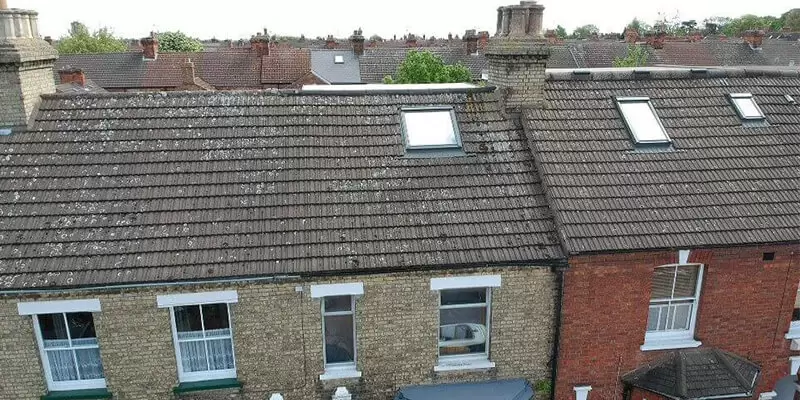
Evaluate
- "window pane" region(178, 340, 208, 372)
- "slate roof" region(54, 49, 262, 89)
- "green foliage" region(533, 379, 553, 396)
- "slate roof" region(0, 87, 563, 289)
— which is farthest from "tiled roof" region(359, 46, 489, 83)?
"window pane" region(178, 340, 208, 372)

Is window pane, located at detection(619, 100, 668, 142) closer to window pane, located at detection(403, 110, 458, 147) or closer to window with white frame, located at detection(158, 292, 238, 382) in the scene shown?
window pane, located at detection(403, 110, 458, 147)

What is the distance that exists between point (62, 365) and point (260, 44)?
106 feet

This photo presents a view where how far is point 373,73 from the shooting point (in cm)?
3653

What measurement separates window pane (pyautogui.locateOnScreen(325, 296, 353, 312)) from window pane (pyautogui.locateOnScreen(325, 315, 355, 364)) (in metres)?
0.14

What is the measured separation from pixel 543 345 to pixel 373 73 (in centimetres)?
3020

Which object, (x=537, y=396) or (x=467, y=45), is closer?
(x=537, y=396)

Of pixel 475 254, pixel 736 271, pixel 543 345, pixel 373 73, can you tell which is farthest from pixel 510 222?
pixel 373 73

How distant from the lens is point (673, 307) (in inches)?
355

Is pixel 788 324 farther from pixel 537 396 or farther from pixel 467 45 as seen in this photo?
pixel 467 45

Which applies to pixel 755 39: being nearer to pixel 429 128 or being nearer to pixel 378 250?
pixel 429 128

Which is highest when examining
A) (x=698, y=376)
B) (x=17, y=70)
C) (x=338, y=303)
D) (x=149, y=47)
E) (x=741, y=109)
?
(x=149, y=47)

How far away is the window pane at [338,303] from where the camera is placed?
835cm

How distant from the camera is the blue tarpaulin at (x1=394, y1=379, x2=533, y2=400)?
8.33m

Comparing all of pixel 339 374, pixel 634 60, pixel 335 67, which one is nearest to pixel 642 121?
pixel 339 374
